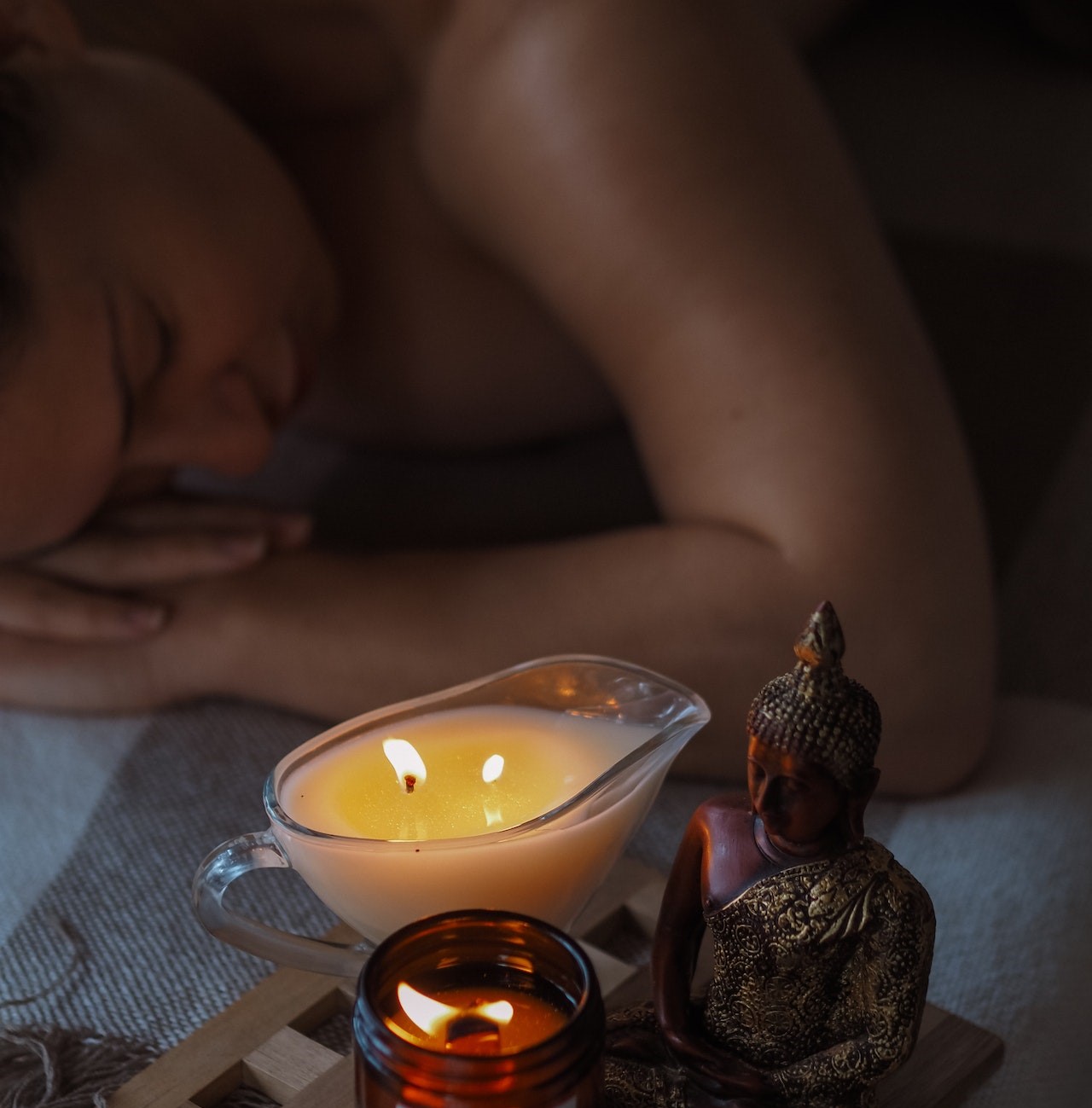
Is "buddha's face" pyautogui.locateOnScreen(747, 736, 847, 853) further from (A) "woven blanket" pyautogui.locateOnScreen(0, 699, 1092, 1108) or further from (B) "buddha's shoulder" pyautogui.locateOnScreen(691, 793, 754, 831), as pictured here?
(A) "woven blanket" pyautogui.locateOnScreen(0, 699, 1092, 1108)

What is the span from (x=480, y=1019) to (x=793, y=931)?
0.08 m

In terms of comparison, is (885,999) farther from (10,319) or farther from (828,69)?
(828,69)

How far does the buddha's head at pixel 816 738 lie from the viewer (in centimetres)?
31

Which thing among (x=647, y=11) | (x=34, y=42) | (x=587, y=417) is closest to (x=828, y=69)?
(x=587, y=417)

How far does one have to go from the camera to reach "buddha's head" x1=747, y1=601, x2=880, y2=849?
31 centimetres

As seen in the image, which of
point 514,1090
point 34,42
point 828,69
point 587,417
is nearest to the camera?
point 514,1090

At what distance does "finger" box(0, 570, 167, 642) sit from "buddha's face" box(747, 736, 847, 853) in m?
0.43

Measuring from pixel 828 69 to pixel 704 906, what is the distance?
3.82 feet

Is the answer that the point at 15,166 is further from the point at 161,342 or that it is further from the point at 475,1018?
the point at 475,1018

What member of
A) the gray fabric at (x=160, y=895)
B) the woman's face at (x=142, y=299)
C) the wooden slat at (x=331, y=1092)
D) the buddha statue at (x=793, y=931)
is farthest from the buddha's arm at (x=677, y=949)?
the woman's face at (x=142, y=299)

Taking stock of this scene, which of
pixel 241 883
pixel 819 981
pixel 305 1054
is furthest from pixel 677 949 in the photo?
pixel 241 883

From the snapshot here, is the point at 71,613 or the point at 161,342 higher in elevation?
the point at 161,342

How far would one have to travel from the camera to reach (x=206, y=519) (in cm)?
74

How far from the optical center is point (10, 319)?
1.85ft
